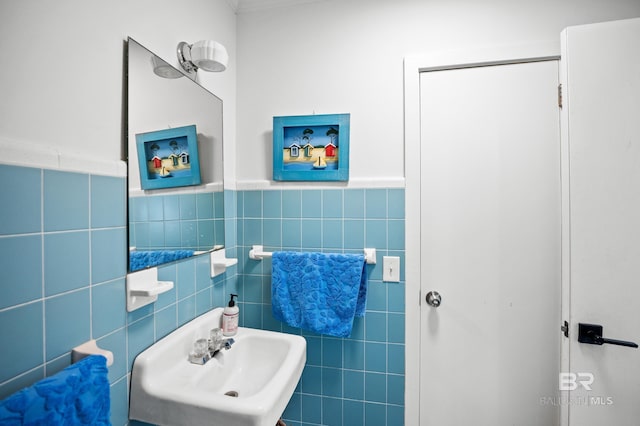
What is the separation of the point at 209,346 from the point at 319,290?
50 cm

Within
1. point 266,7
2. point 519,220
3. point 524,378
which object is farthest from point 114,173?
point 524,378

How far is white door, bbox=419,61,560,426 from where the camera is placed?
1.20 meters

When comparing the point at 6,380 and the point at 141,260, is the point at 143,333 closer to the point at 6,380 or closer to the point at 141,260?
the point at 141,260

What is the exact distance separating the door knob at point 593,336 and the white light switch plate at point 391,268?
2.22 ft

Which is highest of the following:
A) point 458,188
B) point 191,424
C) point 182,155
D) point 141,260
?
point 182,155

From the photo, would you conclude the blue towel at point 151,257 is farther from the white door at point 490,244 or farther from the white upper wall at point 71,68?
the white door at point 490,244

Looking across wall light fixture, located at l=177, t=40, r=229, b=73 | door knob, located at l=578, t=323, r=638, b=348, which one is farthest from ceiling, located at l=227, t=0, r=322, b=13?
door knob, located at l=578, t=323, r=638, b=348

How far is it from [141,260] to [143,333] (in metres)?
0.25

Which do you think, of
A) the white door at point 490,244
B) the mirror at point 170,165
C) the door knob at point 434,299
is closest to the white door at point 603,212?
the white door at point 490,244

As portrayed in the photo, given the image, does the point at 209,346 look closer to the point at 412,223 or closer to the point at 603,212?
the point at 412,223

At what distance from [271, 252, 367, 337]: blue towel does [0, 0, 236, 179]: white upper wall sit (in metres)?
0.80

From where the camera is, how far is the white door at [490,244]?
120 cm

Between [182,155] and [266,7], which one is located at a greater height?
[266,7]

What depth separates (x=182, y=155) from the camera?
1071 mm
